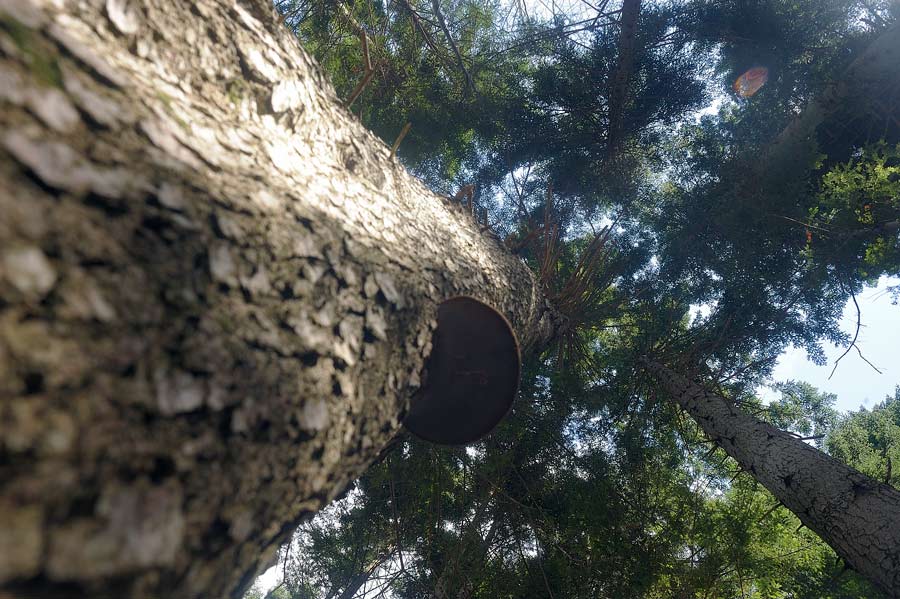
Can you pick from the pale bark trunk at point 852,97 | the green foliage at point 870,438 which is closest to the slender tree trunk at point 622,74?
the pale bark trunk at point 852,97

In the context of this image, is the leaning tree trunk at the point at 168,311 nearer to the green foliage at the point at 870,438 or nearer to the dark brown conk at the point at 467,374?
the dark brown conk at the point at 467,374

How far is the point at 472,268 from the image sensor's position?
2.18 meters

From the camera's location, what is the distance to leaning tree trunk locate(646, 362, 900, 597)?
2352 millimetres

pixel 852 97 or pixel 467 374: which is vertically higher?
pixel 852 97

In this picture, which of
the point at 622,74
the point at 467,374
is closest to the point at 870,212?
the point at 622,74

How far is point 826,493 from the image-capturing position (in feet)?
9.16

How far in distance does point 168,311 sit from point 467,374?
1.20m

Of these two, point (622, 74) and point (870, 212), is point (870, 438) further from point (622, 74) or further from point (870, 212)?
point (622, 74)

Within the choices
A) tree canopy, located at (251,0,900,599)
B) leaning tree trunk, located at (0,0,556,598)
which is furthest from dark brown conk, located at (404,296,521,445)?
tree canopy, located at (251,0,900,599)

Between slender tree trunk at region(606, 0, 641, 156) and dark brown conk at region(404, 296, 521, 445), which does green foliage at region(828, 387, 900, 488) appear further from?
dark brown conk at region(404, 296, 521, 445)

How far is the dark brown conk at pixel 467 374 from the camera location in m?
1.72

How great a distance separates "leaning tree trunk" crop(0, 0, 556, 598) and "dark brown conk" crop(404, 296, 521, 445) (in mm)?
402

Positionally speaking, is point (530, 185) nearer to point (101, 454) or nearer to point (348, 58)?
point (348, 58)

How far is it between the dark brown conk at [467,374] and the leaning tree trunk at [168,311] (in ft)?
1.32
